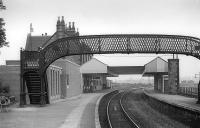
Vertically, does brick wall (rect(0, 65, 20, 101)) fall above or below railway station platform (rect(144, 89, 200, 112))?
above

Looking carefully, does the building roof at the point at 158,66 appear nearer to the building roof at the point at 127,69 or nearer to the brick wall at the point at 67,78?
the brick wall at the point at 67,78

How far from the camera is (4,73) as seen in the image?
39.9 m

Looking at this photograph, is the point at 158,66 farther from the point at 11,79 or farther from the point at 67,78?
the point at 11,79

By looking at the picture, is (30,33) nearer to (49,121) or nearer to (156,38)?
(156,38)

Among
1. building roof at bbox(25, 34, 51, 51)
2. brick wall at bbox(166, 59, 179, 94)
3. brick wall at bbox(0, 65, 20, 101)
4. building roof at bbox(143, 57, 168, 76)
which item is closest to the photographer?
brick wall at bbox(0, 65, 20, 101)

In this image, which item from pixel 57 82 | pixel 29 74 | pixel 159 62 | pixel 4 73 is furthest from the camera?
pixel 159 62

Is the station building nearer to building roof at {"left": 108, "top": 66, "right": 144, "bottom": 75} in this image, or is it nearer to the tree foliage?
→ the tree foliage

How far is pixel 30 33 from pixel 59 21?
10.1m

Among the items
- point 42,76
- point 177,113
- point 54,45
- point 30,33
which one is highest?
point 30,33

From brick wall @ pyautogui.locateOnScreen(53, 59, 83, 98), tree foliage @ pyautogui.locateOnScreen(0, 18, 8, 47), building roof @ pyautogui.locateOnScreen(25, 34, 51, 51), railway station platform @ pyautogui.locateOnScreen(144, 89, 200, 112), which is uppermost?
building roof @ pyautogui.locateOnScreen(25, 34, 51, 51)

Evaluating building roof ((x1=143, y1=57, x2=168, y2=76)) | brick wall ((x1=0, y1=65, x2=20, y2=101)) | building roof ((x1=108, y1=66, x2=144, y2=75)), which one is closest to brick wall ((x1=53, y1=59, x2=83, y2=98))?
brick wall ((x1=0, y1=65, x2=20, y2=101))

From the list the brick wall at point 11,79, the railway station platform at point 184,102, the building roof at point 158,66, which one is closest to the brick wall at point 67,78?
the brick wall at point 11,79

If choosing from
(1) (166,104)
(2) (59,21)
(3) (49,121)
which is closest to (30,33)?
(2) (59,21)

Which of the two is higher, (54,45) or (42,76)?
(54,45)
